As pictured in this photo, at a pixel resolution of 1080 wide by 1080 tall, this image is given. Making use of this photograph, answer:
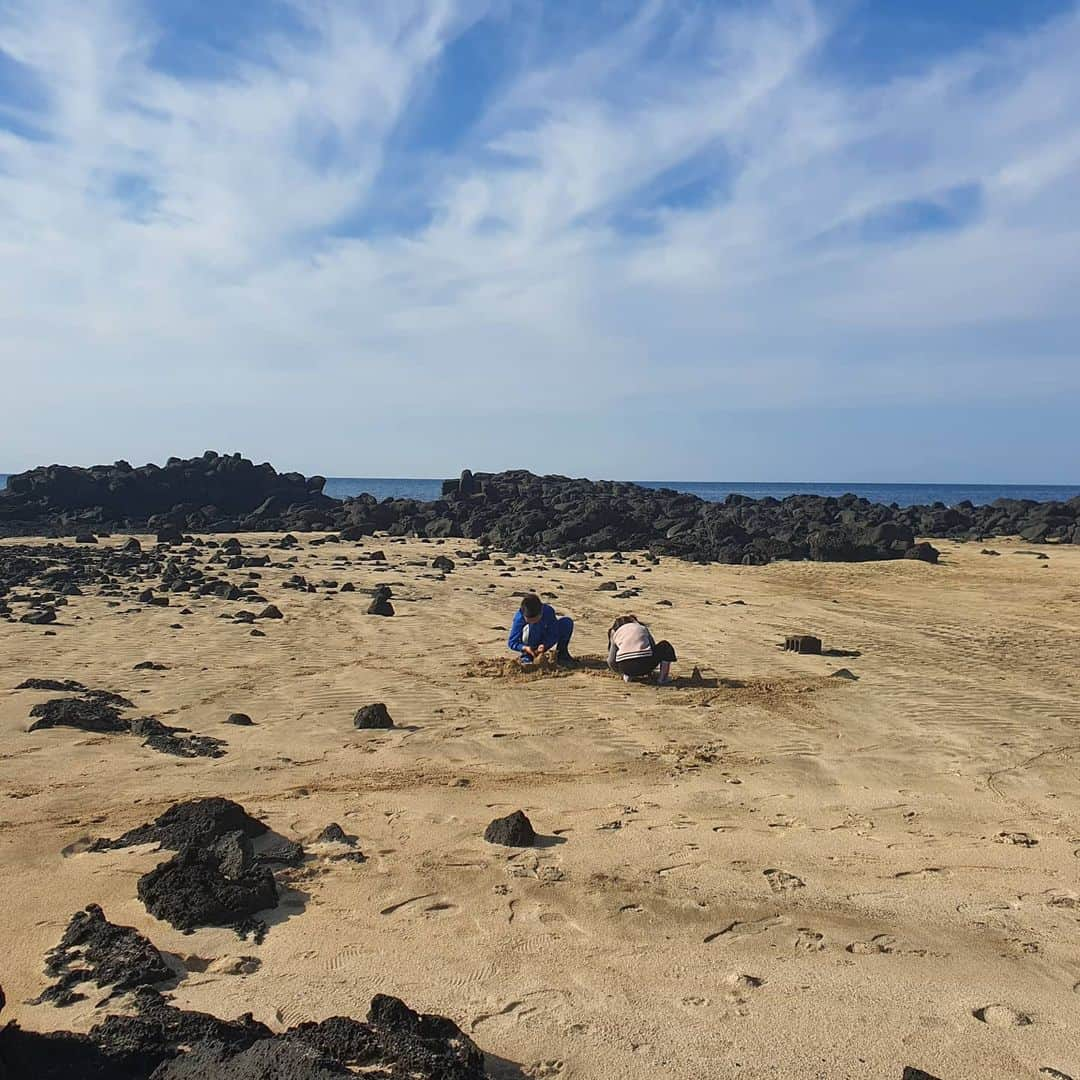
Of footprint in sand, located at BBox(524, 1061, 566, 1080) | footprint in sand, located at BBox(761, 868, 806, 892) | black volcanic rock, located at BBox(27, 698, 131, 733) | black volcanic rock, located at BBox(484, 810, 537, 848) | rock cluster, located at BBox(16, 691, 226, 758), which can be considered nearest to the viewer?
footprint in sand, located at BBox(524, 1061, 566, 1080)

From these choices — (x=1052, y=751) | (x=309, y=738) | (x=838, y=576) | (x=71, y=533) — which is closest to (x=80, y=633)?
(x=309, y=738)

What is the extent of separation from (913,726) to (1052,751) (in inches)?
44.7

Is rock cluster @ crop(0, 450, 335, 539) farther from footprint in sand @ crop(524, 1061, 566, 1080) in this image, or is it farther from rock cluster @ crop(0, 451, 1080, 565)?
footprint in sand @ crop(524, 1061, 566, 1080)

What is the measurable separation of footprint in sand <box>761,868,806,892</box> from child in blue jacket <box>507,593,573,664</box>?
5.94 meters

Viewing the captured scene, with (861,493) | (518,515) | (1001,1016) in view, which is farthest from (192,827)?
(861,493)

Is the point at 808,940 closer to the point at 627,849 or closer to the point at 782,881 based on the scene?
the point at 782,881

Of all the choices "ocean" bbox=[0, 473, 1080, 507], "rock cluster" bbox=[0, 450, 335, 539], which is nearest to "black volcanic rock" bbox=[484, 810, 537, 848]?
"rock cluster" bbox=[0, 450, 335, 539]

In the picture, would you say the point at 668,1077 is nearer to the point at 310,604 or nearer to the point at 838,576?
the point at 310,604

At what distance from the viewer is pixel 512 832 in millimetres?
5371

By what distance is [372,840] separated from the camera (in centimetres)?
542

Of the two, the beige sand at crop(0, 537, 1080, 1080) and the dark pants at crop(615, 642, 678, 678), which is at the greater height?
the dark pants at crop(615, 642, 678, 678)

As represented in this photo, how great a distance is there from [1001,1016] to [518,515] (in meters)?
30.3

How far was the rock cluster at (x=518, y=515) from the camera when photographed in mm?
27875

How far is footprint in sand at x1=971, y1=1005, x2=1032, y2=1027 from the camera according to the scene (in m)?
3.58
